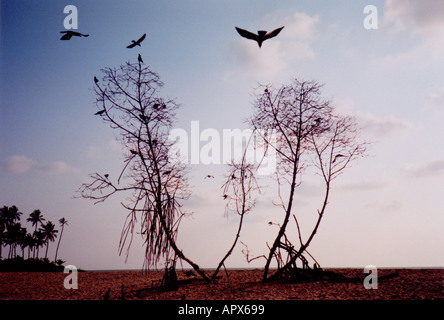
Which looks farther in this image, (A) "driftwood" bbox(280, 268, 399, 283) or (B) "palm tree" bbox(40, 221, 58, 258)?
(B) "palm tree" bbox(40, 221, 58, 258)

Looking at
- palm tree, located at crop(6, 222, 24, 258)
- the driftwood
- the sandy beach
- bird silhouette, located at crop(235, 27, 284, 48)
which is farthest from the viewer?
palm tree, located at crop(6, 222, 24, 258)

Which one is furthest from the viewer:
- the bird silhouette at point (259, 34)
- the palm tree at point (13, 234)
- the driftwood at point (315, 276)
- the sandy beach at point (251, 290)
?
the palm tree at point (13, 234)

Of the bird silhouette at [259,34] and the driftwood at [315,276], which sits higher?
the bird silhouette at [259,34]

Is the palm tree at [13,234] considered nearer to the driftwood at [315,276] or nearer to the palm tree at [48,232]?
the palm tree at [48,232]

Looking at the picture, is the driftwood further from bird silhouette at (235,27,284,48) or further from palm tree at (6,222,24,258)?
palm tree at (6,222,24,258)

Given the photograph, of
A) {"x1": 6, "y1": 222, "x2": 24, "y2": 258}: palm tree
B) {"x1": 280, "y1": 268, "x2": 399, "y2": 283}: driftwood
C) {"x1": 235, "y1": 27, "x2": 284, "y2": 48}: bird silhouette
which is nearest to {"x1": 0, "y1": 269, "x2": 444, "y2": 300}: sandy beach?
{"x1": 280, "y1": 268, "x2": 399, "y2": 283}: driftwood

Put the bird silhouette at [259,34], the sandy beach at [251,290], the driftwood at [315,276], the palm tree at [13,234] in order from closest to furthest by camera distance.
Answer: the bird silhouette at [259,34]
the sandy beach at [251,290]
the driftwood at [315,276]
the palm tree at [13,234]

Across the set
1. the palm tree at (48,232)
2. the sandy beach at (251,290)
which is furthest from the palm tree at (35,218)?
the sandy beach at (251,290)

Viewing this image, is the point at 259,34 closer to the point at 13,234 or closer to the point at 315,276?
the point at 315,276

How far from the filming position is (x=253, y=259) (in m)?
10.5

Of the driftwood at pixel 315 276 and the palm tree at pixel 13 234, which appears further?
the palm tree at pixel 13 234

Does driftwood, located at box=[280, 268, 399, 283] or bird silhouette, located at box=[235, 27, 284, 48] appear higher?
bird silhouette, located at box=[235, 27, 284, 48]

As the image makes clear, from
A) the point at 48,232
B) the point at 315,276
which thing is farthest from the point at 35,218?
the point at 315,276
